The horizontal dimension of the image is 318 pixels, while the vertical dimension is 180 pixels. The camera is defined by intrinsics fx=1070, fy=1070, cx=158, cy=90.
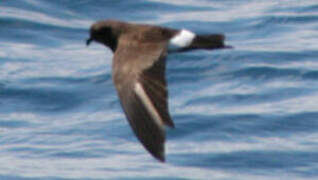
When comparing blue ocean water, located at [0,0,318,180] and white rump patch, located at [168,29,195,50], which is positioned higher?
white rump patch, located at [168,29,195,50]

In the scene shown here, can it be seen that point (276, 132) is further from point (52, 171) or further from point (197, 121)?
point (52, 171)

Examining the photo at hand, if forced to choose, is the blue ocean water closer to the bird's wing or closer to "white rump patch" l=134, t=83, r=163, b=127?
the bird's wing

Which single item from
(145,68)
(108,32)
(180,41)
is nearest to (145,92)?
(145,68)

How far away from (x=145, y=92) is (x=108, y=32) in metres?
1.20

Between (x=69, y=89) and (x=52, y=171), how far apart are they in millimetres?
1988

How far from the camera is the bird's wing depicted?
5332mm

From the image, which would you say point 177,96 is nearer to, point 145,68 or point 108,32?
point 108,32

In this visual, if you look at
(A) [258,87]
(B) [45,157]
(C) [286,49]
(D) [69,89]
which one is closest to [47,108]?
(D) [69,89]

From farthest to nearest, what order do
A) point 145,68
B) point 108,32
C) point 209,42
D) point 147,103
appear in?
1. point 108,32
2. point 209,42
3. point 145,68
4. point 147,103

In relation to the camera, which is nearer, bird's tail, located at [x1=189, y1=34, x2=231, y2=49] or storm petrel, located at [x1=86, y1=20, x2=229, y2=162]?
storm petrel, located at [x1=86, y1=20, x2=229, y2=162]

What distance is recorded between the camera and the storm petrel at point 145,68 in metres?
5.38

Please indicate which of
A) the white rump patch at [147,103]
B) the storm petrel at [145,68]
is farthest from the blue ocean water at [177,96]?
the white rump patch at [147,103]

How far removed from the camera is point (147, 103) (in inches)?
218

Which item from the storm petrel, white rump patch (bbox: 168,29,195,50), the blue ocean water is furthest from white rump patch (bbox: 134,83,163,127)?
the blue ocean water
